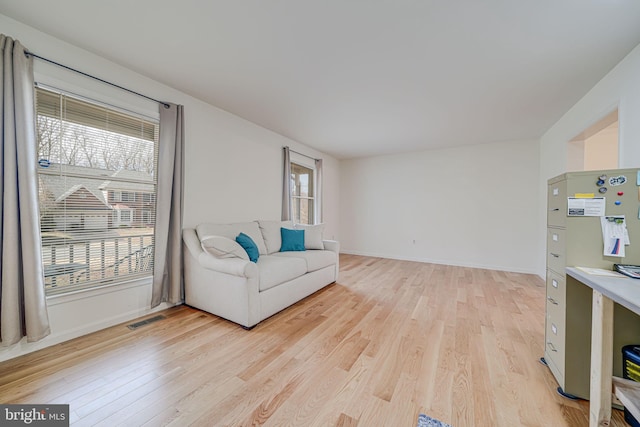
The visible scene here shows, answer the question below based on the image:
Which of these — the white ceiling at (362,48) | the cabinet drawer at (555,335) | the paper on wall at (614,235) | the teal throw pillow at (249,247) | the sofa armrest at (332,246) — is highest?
the white ceiling at (362,48)

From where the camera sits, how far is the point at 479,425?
122 cm

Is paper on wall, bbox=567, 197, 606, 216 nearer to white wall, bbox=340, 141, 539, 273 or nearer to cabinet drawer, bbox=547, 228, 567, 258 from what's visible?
cabinet drawer, bbox=547, 228, 567, 258

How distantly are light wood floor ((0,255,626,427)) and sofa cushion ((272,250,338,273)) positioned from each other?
59 cm

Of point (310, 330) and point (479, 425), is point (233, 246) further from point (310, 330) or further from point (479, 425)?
point (479, 425)

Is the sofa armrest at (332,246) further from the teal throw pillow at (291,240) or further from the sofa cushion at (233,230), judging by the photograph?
the sofa cushion at (233,230)

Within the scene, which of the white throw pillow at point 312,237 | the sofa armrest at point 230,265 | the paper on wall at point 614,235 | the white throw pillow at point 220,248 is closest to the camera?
the paper on wall at point 614,235

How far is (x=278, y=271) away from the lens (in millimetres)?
2531

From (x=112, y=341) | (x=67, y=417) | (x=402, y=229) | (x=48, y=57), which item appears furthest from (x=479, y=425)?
(x=402, y=229)

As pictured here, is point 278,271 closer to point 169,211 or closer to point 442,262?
point 169,211

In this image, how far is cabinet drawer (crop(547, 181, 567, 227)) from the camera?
1.47 meters

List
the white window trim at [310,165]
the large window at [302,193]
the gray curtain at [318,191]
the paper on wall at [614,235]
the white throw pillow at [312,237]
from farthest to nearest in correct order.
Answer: the gray curtain at [318,191] → the large window at [302,193] → the white window trim at [310,165] → the white throw pillow at [312,237] → the paper on wall at [614,235]

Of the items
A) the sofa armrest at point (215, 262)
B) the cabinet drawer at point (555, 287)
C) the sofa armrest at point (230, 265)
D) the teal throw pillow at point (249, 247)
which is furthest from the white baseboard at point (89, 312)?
the cabinet drawer at point (555, 287)

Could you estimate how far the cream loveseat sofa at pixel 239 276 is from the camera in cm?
222

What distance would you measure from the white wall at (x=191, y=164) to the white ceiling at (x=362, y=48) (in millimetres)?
137
